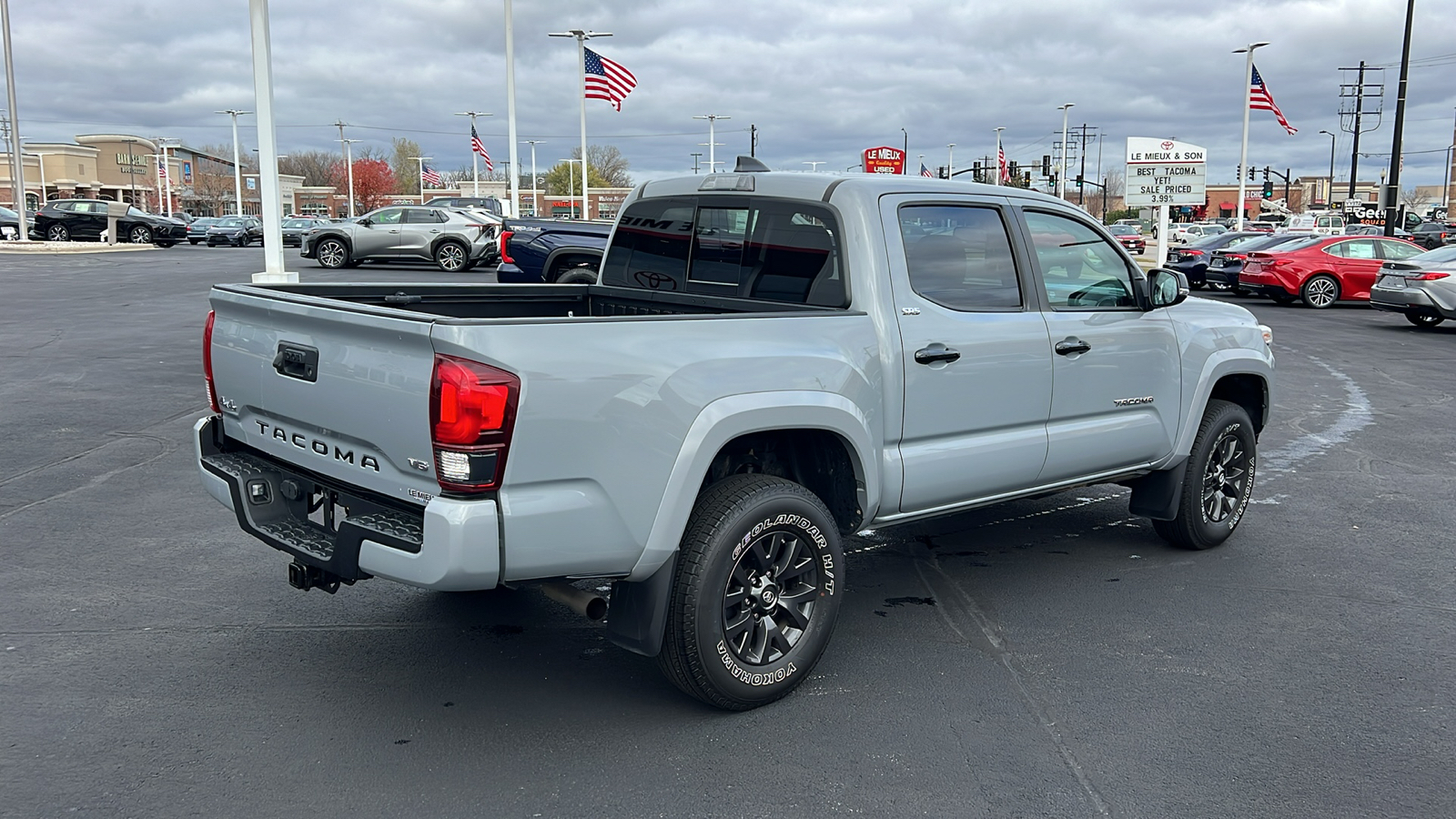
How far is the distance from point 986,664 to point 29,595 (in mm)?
4150

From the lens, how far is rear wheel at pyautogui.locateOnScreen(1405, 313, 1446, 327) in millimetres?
19595

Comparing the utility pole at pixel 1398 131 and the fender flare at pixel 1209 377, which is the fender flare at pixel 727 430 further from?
the utility pole at pixel 1398 131

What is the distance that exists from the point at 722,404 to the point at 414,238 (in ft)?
85.5

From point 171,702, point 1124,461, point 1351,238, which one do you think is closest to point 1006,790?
point 1124,461

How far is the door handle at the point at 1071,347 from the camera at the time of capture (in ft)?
16.8

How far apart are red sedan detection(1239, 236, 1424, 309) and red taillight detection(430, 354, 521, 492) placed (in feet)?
78.8

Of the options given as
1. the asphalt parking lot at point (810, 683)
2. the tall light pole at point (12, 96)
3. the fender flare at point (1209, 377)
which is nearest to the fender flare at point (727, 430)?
the asphalt parking lot at point (810, 683)

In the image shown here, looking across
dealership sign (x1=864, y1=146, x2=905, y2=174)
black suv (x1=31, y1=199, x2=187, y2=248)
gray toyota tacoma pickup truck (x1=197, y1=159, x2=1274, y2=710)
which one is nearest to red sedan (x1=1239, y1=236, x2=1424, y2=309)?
dealership sign (x1=864, y1=146, x2=905, y2=174)

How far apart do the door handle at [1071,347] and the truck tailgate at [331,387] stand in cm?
292

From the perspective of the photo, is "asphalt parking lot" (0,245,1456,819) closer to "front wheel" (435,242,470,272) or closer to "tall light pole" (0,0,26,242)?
"front wheel" (435,242,470,272)

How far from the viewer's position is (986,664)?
454 cm

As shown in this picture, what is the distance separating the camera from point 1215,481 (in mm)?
6203

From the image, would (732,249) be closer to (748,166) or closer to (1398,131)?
(748,166)

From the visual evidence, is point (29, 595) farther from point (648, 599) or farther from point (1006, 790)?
point (1006, 790)
